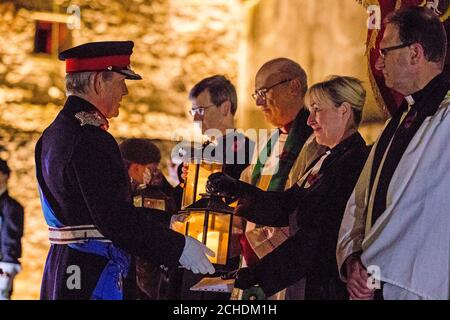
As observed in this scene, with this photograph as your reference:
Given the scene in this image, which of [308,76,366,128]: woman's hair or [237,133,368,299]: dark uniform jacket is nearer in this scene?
[237,133,368,299]: dark uniform jacket

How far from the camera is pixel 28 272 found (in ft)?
29.0

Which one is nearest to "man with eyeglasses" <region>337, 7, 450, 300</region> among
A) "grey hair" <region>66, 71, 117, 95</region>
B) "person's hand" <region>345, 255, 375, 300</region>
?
"person's hand" <region>345, 255, 375, 300</region>

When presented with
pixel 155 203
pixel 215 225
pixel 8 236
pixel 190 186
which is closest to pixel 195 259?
pixel 215 225

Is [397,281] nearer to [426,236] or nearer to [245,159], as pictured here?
[426,236]

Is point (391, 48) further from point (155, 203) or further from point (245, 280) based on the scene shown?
point (155, 203)

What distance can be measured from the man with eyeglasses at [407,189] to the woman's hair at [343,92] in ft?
1.18

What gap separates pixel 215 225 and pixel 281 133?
0.68 metres

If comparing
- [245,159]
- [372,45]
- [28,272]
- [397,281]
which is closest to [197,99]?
[245,159]

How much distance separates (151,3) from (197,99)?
15.6ft

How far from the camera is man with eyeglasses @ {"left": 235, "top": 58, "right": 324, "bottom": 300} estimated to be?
432 cm

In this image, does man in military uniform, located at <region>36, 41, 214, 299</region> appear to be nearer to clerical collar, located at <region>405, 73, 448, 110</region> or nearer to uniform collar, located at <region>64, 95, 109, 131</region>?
uniform collar, located at <region>64, 95, 109, 131</region>

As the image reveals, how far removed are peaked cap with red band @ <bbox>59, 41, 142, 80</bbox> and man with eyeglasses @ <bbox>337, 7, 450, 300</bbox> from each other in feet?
3.44
